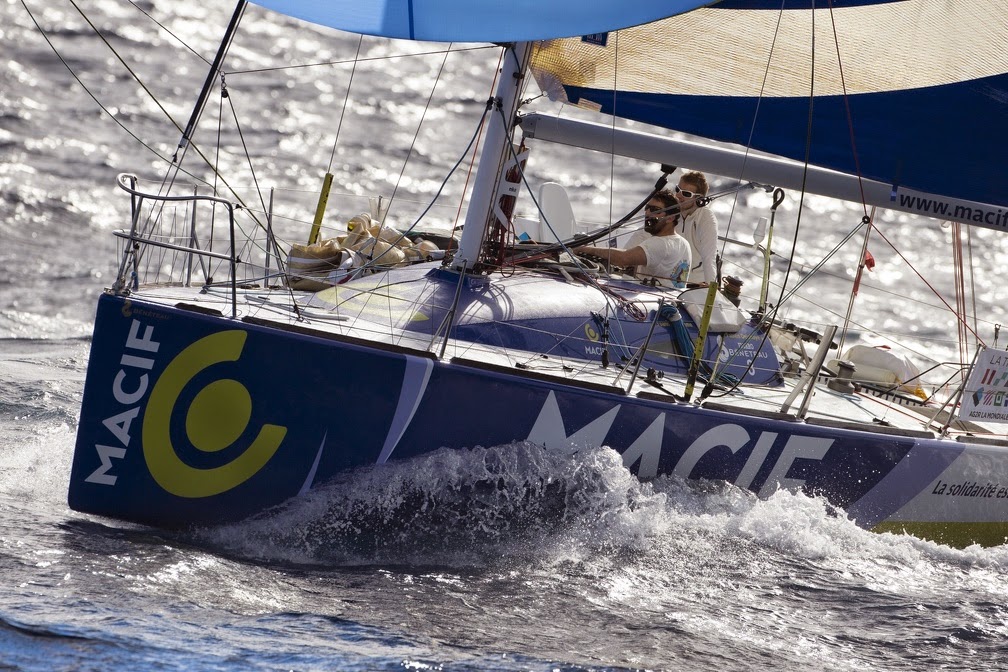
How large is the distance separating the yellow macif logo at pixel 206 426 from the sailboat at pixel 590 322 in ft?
0.03

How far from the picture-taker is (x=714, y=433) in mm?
5828

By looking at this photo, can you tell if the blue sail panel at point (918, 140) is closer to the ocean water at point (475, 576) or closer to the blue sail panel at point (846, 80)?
the blue sail panel at point (846, 80)

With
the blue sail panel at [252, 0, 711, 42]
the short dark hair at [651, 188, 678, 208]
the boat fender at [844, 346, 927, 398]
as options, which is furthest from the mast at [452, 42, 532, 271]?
the boat fender at [844, 346, 927, 398]

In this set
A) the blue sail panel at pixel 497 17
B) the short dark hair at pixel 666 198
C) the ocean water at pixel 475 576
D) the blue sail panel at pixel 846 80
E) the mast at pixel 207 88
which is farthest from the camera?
the short dark hair at pixel 666 198

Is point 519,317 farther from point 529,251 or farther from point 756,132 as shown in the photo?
point 756,132

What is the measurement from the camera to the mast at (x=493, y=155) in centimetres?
633

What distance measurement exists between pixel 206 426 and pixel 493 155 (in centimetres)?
219

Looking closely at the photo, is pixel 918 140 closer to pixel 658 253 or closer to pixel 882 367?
pixel 882 367

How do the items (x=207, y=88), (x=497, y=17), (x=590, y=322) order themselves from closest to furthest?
(x=497, y=17) → (x=207, y=88) → (x=590, y=322)

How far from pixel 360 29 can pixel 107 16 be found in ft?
47.7

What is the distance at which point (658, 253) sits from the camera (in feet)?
23.1

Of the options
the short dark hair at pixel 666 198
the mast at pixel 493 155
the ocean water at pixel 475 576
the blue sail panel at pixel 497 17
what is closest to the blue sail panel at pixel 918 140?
the short dark hair at pixel 666 198

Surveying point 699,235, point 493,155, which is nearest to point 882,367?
point 699,235

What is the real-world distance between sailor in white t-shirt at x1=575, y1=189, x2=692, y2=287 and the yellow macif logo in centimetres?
249
